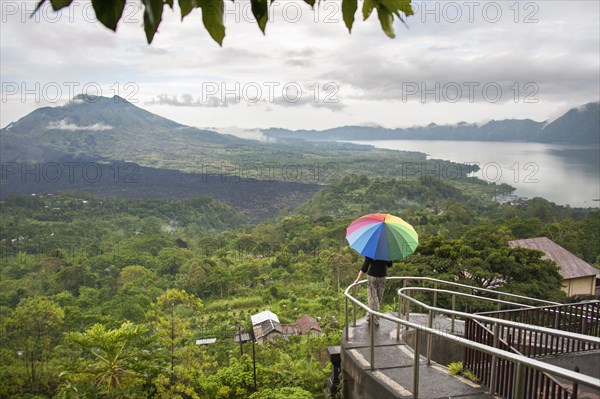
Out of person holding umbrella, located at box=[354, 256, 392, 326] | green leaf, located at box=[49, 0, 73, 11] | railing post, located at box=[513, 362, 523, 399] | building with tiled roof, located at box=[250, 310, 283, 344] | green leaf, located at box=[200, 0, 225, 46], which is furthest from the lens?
building with tiled roof, located at box=[250, 310, 283, 344]

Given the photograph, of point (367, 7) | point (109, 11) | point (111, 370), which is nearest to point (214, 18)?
point (109, 11)

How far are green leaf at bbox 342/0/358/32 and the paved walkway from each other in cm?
349

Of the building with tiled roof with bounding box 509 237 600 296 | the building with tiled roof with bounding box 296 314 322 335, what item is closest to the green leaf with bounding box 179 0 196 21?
the building with tiled roof with bounding box 296 314 322 335

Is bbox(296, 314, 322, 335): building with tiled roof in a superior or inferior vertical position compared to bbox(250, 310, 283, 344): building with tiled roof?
superior

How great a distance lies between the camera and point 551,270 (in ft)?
48.3

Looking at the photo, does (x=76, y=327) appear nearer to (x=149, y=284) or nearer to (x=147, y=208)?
(x=149, y=284)

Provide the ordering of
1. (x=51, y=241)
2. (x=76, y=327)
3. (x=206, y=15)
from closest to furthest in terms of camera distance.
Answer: (x=206, y=15), (x=76, y=327), (x=51, y=241)

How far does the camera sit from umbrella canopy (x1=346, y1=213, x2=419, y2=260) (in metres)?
5.00

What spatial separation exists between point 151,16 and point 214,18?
0.40 feet

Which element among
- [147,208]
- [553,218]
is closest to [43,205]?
[147,208]

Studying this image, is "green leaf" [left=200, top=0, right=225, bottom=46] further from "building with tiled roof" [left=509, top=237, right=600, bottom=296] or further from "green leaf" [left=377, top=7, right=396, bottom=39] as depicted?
"building with tiled roof" [left=509, top=237, right=600, bottom=296]

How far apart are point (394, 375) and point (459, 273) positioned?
11.2 metres

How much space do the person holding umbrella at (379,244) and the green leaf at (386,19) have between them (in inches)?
163

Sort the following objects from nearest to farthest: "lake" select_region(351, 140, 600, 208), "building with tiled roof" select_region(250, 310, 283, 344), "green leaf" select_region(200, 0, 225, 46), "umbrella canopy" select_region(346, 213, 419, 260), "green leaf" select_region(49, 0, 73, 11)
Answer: "green leaf" select_region(49, 0, 73, 11) < "green leaf" select_region(200, 0, 225, 46) < "umbrella canopy" select_region(346, 213, 419, 260) < "building with tiled roof" select_region(250, 310, 283, 344) < "lake" select_region(351, 140, 600, 208)
